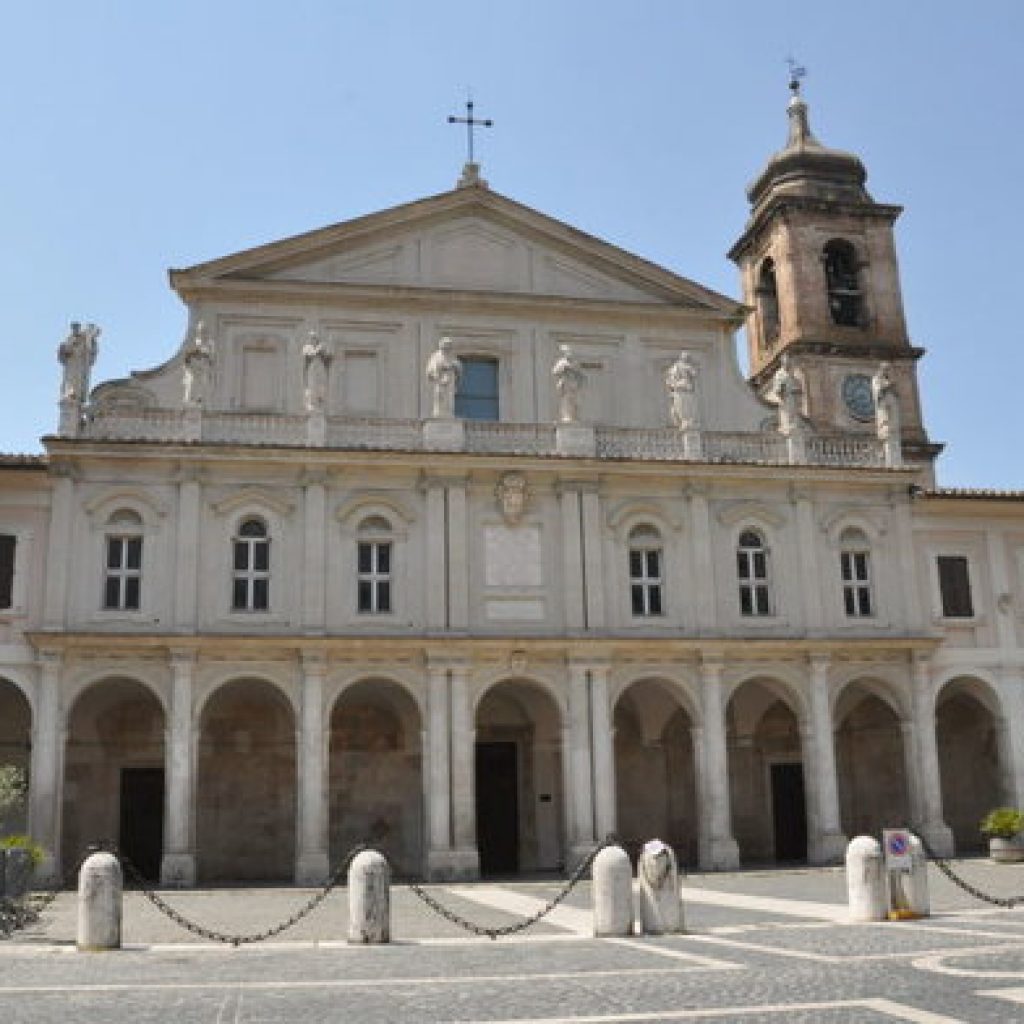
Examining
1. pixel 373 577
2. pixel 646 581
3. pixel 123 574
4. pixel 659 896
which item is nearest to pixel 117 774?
pixel 123 574

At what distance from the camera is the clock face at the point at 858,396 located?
36.6 m

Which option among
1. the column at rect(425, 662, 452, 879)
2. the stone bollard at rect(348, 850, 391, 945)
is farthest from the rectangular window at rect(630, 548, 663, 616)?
the stone bollard at rect(348, 850, 391, 945)

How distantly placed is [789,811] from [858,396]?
42.4 feet

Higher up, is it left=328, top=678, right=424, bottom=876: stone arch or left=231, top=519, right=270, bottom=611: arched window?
left=231, top=519, right=270, bottom=611: arched window

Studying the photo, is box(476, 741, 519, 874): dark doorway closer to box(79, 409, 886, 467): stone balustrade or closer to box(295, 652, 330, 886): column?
box(295, 652, 330, 886): column

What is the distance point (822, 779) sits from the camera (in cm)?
2708

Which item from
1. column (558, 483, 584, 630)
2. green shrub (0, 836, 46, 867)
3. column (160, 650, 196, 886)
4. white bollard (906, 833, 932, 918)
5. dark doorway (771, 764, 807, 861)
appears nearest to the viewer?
white bollard (906, 833, 932, 918)

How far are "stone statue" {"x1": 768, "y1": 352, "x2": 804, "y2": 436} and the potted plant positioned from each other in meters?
9.47

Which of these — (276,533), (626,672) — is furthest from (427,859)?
(276,533)

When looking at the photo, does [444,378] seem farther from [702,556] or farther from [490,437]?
[702,556]

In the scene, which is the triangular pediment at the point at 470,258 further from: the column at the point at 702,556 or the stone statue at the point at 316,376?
the column at the point at 702,556

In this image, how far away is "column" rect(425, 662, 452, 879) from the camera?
81.3 ft

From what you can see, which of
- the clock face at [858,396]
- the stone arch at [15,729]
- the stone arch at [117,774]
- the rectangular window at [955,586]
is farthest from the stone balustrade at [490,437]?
the clock face at [858,396]

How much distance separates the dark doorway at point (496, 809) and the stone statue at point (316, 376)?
8581 millimetres
